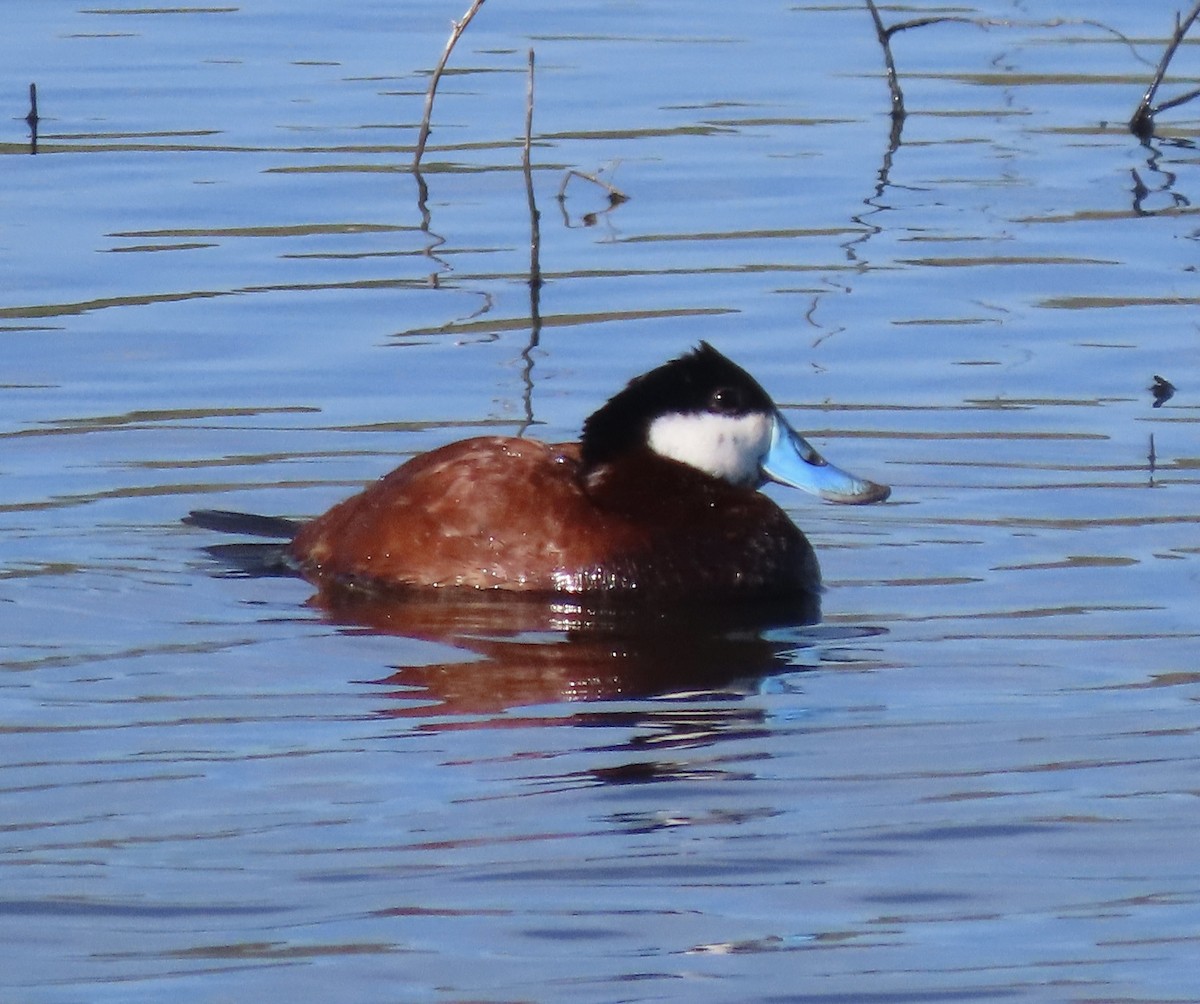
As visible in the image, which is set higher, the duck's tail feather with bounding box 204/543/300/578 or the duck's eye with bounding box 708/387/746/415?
the duck's eye with bounding box 708/387/746/415

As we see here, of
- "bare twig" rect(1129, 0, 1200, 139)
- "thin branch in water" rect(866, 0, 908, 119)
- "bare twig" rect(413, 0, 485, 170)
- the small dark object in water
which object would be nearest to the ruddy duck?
the small dark object in water

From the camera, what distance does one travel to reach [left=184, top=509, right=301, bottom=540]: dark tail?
7.56 meters

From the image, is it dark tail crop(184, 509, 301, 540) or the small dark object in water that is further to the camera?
the small dark object in water

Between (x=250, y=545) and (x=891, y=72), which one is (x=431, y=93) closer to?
(x=891, y=72)

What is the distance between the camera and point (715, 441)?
285 inches

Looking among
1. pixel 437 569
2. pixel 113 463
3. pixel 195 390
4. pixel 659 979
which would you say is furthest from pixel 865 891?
pixel 195 390

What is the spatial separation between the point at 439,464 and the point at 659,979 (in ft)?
9.98

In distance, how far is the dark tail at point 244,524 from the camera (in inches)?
298

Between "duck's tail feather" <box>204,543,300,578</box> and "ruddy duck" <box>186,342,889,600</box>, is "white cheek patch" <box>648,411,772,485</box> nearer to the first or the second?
"ruddy duck" <box>186,342,889,600</box>

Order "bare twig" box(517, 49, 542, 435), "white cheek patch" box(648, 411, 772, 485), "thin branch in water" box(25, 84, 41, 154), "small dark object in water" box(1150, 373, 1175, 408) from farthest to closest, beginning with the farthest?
"thin branch in water" box(25, 84, 41, 154)
"bare twig" box(517, 49, 542, 435)
"small dark object in water" box(1150, 373, 1175, 408)
"white cheek patch" box(648, 411, 772, 485)

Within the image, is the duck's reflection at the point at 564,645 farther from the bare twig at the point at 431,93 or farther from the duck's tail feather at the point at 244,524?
the bare twig at the point at 431,93

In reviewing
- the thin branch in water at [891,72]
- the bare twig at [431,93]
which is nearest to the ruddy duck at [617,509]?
the bare twig at [431,93]

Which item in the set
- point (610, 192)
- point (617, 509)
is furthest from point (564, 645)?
point (610, 192)

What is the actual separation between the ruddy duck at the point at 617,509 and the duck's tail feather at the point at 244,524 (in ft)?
0.83
